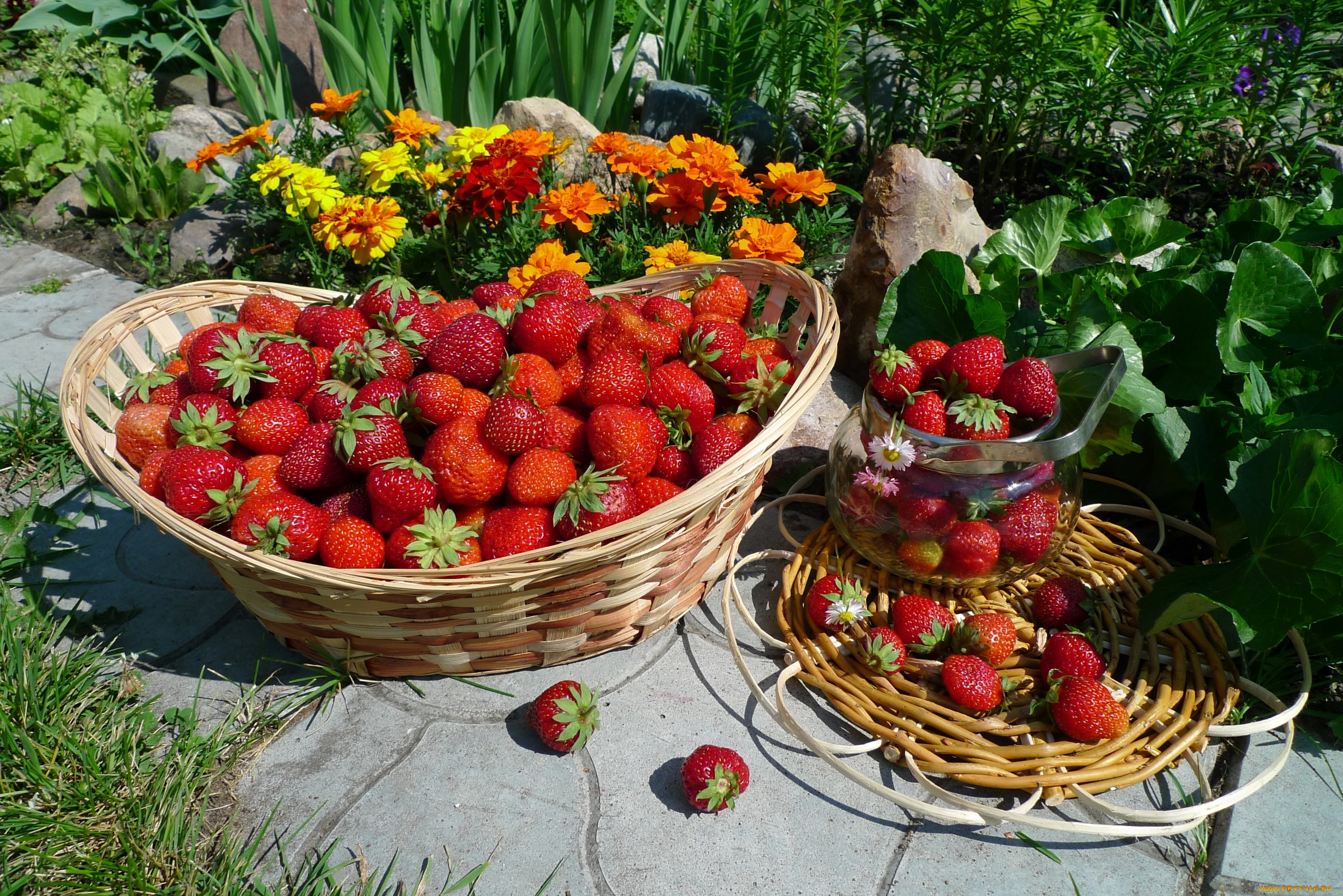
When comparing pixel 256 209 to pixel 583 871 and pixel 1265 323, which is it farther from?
pixel 1265 323

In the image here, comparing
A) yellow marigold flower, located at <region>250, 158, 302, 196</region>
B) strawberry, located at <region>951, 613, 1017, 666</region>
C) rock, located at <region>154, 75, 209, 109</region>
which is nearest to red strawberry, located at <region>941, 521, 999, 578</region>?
strawberry, located at <region>951, 613, 1017, 666</region>

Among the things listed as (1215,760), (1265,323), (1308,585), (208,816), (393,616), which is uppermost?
(1265,323)

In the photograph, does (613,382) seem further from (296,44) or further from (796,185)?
(296,44)

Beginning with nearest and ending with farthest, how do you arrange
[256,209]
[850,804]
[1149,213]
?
[850,804], [1149,213], [256,209]

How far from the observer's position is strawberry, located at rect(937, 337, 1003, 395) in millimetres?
1562

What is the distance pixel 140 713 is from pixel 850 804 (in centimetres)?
137

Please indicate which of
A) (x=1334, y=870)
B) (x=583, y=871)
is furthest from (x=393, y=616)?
(x=1334, y=870)

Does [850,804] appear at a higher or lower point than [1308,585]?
lower

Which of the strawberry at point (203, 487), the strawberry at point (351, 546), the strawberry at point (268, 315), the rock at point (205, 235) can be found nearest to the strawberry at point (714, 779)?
the strawberry at point (351, 546)

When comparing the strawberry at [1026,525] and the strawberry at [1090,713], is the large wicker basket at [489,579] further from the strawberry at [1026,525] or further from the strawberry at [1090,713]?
the strawberry at [1090,713]

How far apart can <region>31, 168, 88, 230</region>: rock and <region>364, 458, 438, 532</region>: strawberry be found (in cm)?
322

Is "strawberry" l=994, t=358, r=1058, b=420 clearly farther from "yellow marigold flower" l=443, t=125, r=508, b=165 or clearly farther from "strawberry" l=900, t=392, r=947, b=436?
"yellow marigold flower" l=443, t=125, r=508, b=165

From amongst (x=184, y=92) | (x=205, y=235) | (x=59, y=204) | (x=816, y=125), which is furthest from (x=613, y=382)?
(x=184, y=92)

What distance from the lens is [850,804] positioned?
60.0 inches
